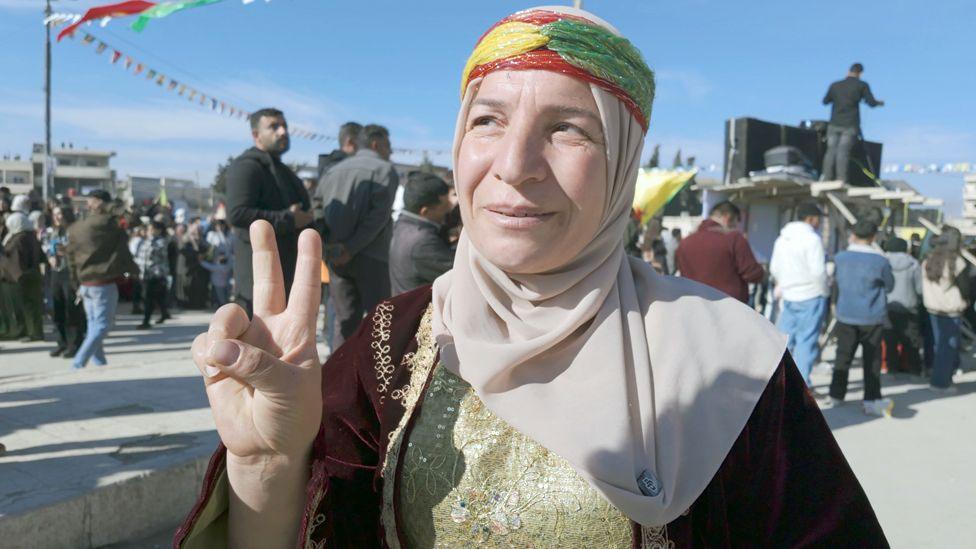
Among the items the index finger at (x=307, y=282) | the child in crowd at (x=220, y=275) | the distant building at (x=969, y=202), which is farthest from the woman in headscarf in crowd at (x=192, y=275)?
the distant building at (x=969, y=202)

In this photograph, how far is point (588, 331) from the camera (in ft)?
4.42

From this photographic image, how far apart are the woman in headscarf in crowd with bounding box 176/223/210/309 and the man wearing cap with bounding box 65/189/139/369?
528cm

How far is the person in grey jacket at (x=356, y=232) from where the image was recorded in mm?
4691

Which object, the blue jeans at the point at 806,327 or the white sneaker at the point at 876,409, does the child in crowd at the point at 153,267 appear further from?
the white sneaker at the point at 876,409

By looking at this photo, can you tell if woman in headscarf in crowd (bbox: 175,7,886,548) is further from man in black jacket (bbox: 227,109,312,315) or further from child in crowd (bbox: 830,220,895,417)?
child in crowd (bbox: 830,220,895,417)

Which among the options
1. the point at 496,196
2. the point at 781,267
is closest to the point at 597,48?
the point at 496,196

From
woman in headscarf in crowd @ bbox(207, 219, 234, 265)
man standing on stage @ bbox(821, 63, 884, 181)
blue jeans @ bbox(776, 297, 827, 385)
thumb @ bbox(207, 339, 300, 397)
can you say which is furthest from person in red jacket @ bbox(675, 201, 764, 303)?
woman in headscarf in crowd @ bbox(207, 219, 234, 265)

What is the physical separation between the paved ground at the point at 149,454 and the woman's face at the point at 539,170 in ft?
8.50

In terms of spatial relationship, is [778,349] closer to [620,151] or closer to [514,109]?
[620,151]

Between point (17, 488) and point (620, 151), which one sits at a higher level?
point (620, 151)

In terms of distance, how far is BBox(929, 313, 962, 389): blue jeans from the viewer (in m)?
6.86

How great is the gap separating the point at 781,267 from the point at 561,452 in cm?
571

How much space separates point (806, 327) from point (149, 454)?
553 centimetres

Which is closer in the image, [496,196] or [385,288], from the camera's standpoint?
[496,196]
